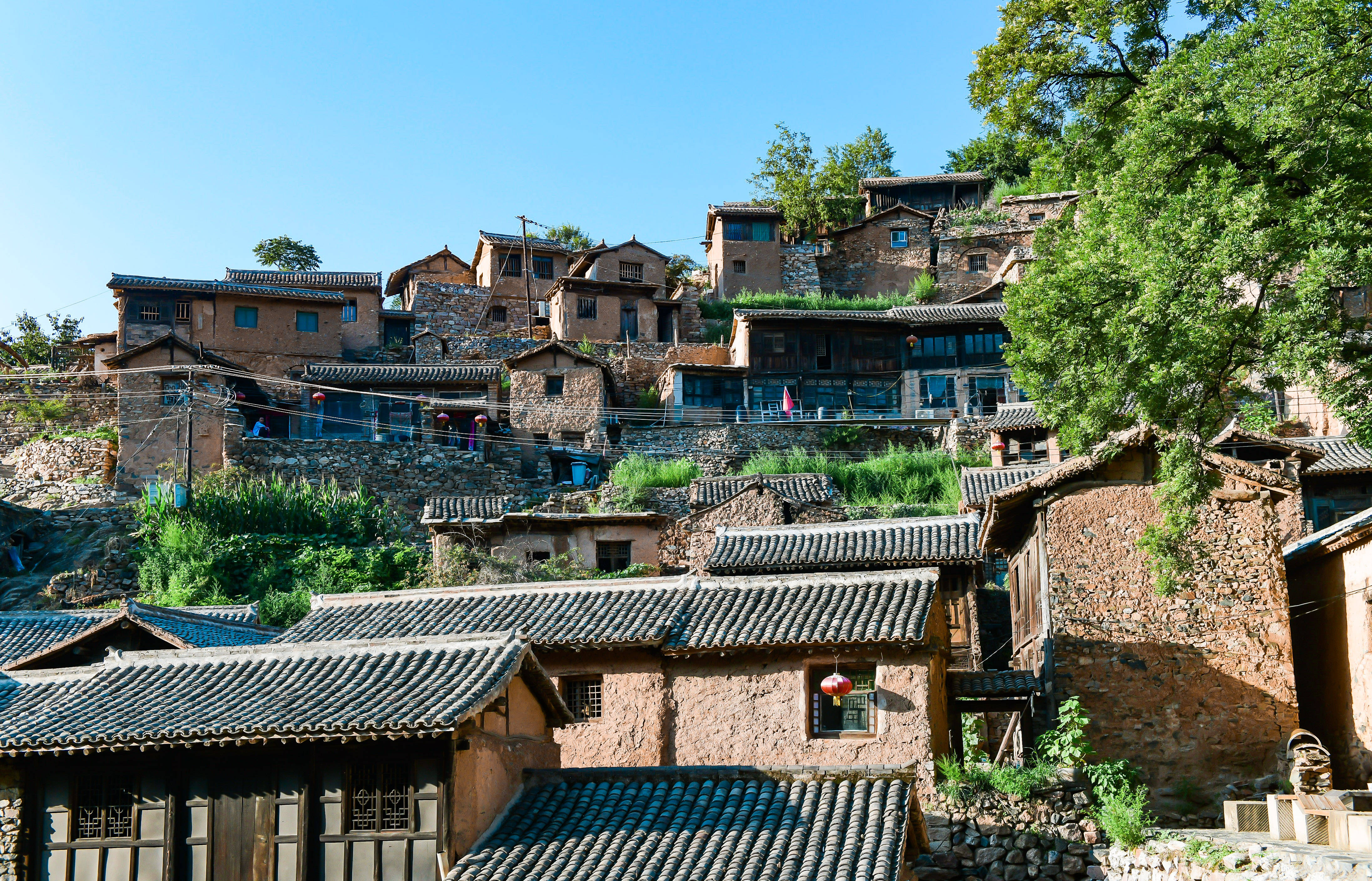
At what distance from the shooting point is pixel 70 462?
39.9m

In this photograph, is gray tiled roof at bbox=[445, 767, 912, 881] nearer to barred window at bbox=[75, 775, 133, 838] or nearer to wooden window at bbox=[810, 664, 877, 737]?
barred window at bbox=[75, 775, 133, 838]

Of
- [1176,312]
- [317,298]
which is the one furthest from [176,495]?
[1176,312]

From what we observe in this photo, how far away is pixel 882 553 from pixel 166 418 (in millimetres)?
25899

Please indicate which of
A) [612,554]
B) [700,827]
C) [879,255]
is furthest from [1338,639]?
[879,255]

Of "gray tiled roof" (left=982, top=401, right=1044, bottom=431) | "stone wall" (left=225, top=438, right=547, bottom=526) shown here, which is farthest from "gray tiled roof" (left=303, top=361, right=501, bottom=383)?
"gray tiled roof" (left=982, top=401, right=1044, bottom=431)

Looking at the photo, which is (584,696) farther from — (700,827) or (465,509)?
(465,509)

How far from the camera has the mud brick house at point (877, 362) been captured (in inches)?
1865

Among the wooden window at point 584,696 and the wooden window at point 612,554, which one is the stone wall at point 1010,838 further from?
the wooden window at point 612,554

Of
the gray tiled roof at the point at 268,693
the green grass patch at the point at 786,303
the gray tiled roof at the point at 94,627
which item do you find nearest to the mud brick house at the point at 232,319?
the green grass patch at the point at 786,303

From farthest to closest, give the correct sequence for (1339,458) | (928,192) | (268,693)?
1. (928,192)
2. (1339,458)
3. (268,693)

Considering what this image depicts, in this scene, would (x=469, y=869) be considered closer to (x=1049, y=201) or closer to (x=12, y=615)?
(x=12, y=615)

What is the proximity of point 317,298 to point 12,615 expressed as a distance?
25794 mm

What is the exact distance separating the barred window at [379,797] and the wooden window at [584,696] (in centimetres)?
596

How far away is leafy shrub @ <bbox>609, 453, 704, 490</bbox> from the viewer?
3866 cm
